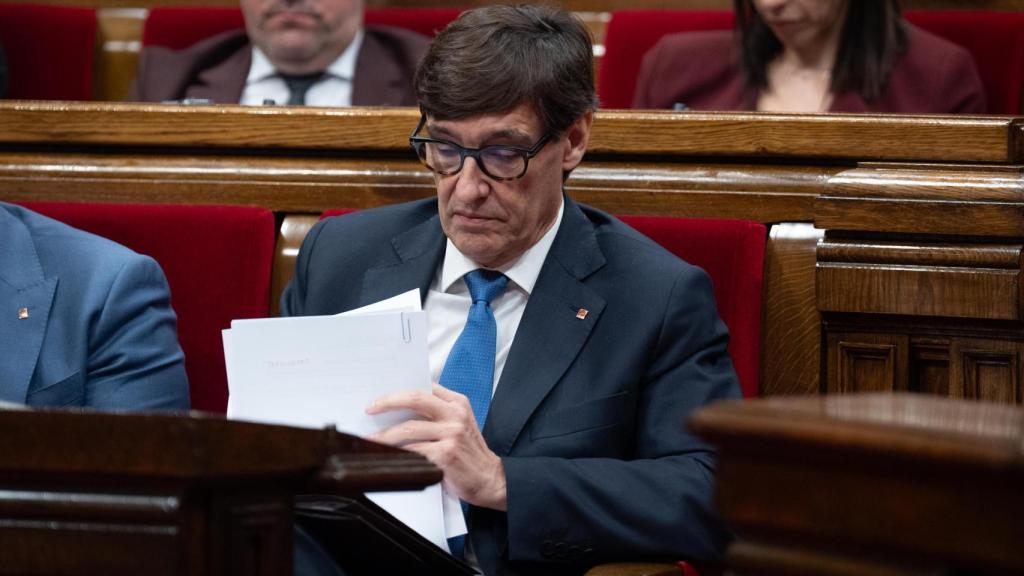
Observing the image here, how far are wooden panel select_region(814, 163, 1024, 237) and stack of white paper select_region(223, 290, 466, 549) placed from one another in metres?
0.43

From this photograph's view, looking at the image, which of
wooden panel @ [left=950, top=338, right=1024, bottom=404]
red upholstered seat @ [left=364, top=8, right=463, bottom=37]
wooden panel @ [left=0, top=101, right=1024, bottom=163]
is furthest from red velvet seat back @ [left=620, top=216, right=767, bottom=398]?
red upholstered seat @ [left=364, top=8, right=463, bottom=37]

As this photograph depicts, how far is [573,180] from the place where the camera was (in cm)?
157

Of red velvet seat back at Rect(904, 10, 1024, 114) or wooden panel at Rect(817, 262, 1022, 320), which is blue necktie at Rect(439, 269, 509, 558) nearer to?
wooden panel at Rect(817, 262, 1022, 320)

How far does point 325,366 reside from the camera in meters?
1.17

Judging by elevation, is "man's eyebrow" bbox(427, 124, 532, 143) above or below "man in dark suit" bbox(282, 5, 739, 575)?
above

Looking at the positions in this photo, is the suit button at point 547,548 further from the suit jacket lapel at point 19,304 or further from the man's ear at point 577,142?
the suit jacket lapel at point 19,304

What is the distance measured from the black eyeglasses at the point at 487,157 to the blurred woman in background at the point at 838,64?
2.58 ft

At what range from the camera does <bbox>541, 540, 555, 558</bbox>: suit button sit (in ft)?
4.17

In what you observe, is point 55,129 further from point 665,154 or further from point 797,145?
point 797,145

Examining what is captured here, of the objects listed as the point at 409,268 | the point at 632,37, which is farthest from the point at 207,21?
the point at 409,268

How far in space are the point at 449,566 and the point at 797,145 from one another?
61cm

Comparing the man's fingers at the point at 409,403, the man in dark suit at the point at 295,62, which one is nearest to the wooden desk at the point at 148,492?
the man's fingers at the point at 409,403

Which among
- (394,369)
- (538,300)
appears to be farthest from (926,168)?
(394,369)

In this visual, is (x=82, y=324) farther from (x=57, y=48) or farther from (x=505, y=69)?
(x=57, y=48)
